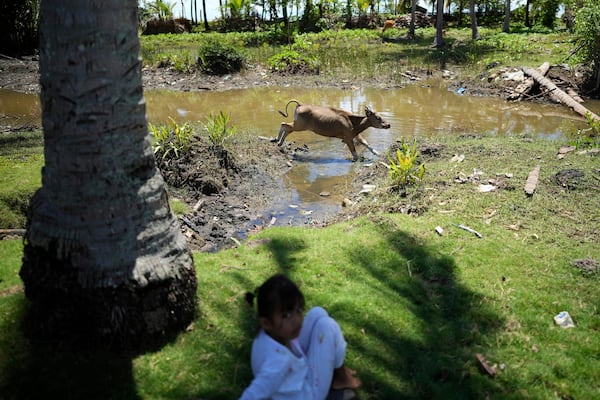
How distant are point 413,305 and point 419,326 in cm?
39

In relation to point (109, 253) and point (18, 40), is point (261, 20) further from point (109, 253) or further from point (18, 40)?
point (109, 253)

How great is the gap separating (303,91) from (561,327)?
49.9 feet

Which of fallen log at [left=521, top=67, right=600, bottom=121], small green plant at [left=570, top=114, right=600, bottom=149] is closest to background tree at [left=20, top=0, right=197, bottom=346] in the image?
small green plant at [left=570, top=114, right=600, bottom=149]

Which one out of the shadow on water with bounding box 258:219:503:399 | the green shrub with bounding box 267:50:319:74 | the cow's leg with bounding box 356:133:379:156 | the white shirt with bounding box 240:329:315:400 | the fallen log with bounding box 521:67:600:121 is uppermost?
the green shrub with bounding box 267:50:319:74

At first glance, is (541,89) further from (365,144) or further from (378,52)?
(378,52)

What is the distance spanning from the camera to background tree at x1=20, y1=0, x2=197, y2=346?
3518 mm

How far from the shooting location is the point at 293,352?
3.37 m

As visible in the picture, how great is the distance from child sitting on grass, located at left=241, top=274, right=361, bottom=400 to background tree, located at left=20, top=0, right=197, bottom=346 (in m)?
1.12

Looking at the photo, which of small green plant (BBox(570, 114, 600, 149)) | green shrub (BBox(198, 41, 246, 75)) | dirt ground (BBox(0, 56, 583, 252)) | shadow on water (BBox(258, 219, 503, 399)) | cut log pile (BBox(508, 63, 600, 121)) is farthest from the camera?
green shrub (BBox(198, 41, 246, 75))

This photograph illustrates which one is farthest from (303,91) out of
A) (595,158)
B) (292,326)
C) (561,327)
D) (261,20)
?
(261,20)

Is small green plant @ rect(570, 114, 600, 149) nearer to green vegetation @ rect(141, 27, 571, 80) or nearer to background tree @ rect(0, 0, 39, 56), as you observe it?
green vegetation @ rect(141, 27, 571, 80)

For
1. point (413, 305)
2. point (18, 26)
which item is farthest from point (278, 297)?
point (18, 26)

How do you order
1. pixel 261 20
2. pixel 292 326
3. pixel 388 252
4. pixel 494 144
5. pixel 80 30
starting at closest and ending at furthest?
pixel 292 326 → pixel 80 30 → pixel 388 252 → pixel 494 144 → pixel 261 20

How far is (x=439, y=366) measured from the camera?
13.8ft
